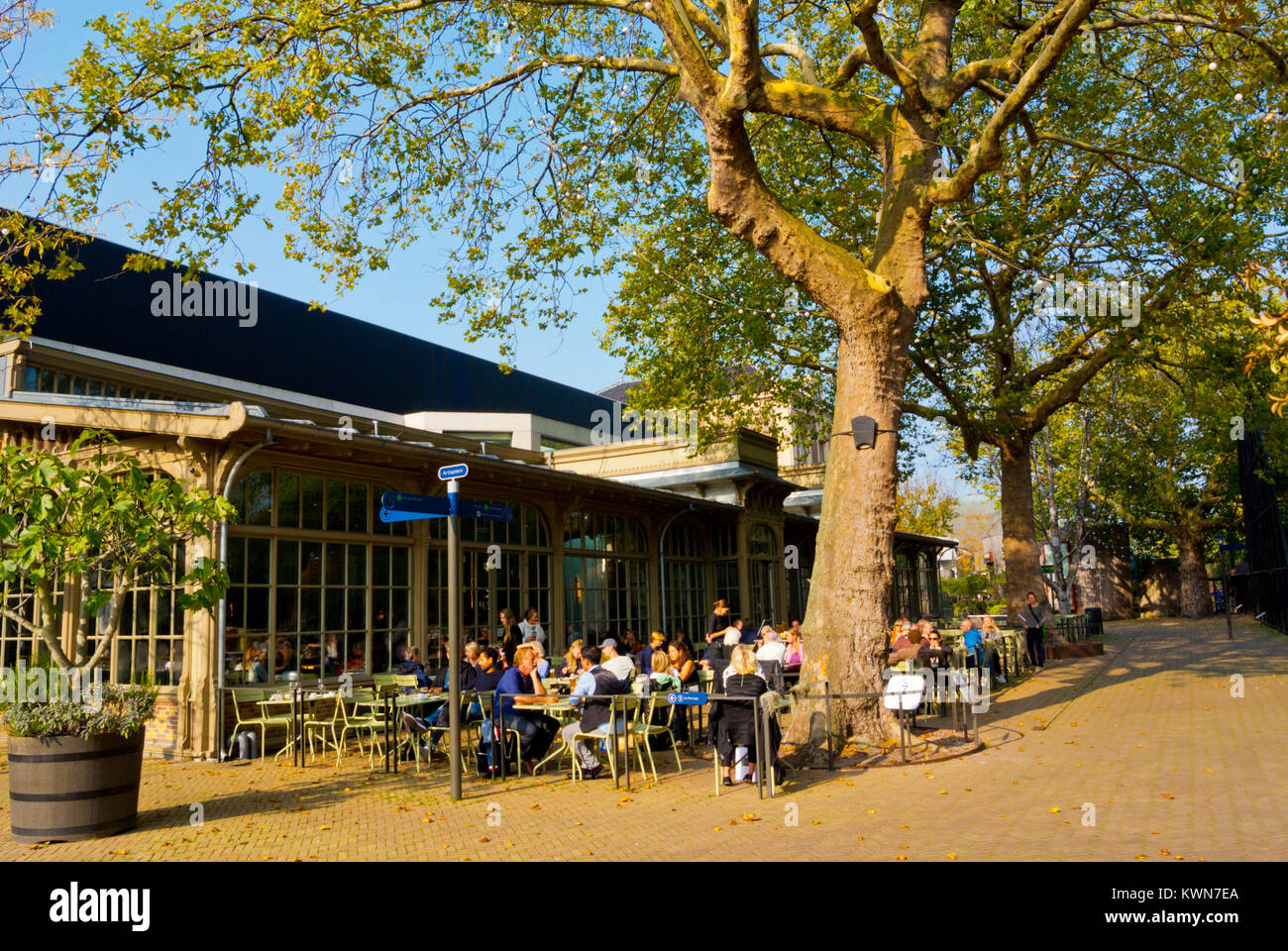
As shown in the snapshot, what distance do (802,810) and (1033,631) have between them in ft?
48.3

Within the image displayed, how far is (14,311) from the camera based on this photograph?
9586mm

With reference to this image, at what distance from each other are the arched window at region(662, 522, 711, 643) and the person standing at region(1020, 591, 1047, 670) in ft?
22.3

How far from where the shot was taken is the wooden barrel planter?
6984 millimetres

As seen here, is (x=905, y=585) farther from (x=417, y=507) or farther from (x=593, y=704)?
(x=417, y=507)

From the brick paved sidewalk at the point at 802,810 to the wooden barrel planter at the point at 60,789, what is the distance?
0.70ft

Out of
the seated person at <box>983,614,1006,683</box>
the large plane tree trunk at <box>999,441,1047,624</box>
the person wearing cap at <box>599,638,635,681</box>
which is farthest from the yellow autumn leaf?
the large plane tree trunk at <box>999,441,1047,624</box>

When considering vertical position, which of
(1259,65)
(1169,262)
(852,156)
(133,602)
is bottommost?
(133,602)

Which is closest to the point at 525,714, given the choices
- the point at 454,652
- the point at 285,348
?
the point at 454,652

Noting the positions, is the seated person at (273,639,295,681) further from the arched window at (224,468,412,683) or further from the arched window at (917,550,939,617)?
the arched window at (917,550,939,617)

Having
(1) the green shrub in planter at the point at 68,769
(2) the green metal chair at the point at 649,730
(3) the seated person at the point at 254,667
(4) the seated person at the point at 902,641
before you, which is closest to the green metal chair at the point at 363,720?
(3) the seated person at the point at 254,667

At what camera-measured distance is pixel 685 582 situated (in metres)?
20.5

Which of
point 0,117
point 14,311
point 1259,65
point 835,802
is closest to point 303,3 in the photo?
point 0,117

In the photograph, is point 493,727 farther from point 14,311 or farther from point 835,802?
point 14,311

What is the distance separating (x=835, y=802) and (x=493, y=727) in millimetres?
3554
